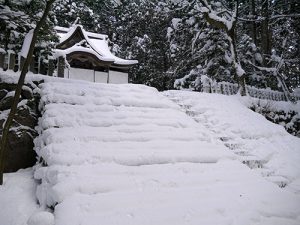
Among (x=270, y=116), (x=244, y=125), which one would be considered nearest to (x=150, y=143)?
(x=244, y=125)

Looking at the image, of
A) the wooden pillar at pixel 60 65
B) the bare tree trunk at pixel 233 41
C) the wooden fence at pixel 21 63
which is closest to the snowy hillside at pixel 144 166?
the wooden fence at pixel 21 63

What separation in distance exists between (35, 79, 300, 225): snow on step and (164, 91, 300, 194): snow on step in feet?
1.90

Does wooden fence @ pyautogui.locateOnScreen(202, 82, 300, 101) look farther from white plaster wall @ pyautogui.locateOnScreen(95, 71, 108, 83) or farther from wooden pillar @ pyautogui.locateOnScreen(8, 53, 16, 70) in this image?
white plaster wall @ pyautogui.locateOnScreen(95, 71, 108, 83)

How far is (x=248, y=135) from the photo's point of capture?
310 inches

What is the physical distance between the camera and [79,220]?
11.7 feet

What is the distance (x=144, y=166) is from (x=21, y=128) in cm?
271

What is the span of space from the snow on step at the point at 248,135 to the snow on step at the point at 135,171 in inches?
22.8

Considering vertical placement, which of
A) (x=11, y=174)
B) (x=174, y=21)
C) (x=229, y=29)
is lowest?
(x=11, y=174)

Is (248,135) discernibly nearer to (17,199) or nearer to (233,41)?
(233,41)

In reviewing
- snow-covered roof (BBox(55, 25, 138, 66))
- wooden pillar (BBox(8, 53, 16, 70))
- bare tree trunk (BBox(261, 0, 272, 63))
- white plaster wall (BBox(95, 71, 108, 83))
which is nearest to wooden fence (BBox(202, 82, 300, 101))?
bare tree trunk (BBox(261, 0, 272, 63))

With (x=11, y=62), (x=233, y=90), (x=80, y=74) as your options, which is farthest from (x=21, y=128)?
(x=80, y=74)

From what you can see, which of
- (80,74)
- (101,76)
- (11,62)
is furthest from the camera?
(101,76)

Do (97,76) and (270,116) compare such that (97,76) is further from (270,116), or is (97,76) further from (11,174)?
(11,174)

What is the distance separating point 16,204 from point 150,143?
275 centimetres
